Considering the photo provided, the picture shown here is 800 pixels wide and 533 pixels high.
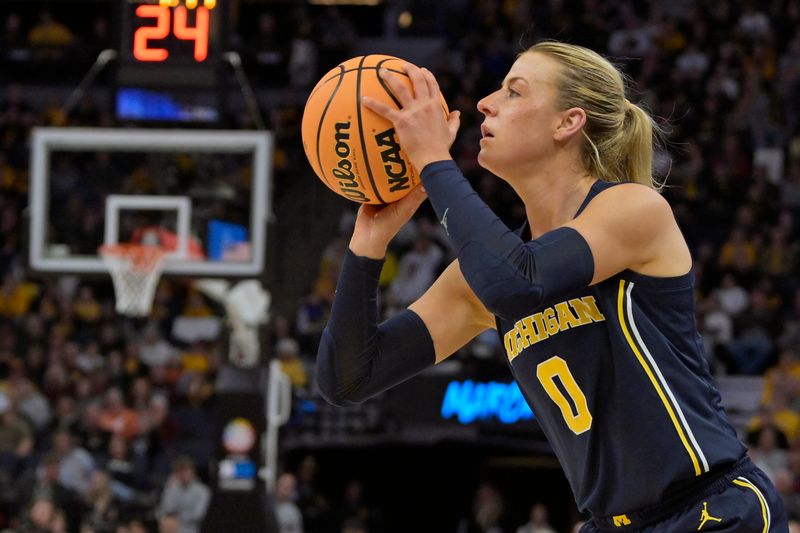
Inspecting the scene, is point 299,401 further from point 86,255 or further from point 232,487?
point 86,255

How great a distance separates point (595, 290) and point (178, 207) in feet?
26.5

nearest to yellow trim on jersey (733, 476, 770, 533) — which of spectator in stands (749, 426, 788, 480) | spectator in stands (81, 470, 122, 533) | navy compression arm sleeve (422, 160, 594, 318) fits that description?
navy compression arm sleeve (422, 160, 594, 318)

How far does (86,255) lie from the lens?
10492mm

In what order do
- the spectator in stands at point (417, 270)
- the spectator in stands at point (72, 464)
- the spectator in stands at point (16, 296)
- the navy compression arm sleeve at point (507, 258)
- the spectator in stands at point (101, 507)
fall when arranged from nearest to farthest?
the navy compression arm sleeve at point (507, 258) < the spectator in stands at point (101, 507) < the spectator in stands at point (72, 464) < the spectator in stands at point (417, 270) < the spectator in stands at point (16, 296)

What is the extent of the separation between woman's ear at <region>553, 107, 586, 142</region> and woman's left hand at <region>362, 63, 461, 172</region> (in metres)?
0.25

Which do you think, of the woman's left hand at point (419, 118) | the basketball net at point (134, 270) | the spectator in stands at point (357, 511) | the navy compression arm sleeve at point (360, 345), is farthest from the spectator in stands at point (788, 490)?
the woman's left hand at point (419, 118)

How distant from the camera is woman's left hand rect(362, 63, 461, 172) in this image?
300 cm

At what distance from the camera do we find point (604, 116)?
314 centimetres

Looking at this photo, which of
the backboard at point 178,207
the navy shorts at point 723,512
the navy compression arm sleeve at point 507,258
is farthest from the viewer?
the backboard at point 178,207

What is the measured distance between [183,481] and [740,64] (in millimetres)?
9187

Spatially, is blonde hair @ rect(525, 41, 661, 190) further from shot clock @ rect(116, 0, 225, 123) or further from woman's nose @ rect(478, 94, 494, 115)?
shot clock @ rect(116, 0, 225, 123)

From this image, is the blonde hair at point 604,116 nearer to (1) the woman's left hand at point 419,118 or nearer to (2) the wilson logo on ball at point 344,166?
(1) the woman's left hand at point 419,118

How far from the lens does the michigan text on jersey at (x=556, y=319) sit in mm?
2998

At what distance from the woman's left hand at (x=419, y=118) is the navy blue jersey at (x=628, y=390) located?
0.38 meters
